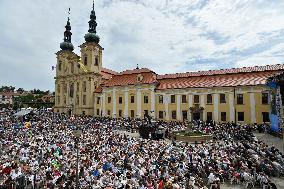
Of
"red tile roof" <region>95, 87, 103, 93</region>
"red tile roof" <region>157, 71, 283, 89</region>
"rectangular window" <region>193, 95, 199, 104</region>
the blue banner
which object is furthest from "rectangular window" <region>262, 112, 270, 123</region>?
"red tile roof" <region>95, 87, 103, 93</region>

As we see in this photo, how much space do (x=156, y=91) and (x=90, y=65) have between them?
1952 centimetres

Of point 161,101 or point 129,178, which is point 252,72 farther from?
point 129,178

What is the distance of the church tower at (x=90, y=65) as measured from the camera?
54656 mm

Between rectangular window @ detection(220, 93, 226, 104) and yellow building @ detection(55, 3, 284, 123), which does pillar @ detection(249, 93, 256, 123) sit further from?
rectangular window @ detection(220, 93, 226, 104)

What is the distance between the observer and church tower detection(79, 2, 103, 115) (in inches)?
2152

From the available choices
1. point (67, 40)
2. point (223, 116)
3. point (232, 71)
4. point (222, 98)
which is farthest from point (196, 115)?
point (67, 40)

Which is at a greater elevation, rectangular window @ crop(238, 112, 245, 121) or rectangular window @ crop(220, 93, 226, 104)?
rectangular window @ crop(220, 93, 226, 104)

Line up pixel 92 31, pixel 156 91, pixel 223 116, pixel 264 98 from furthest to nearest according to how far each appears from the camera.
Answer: pixel 92 31 < pixel 156 91 < pixel 223 116 < pixel 264 98

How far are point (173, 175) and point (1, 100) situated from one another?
13225 centimetres

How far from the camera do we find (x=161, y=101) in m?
45.0

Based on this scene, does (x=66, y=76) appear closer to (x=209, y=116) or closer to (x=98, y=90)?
(x=98, y=90)

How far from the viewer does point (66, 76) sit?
5969 centimetres

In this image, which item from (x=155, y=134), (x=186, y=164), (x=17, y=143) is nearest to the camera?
(x=186, y=164)

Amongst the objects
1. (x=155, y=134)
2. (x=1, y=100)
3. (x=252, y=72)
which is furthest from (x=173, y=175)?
(x=1, y=100)
